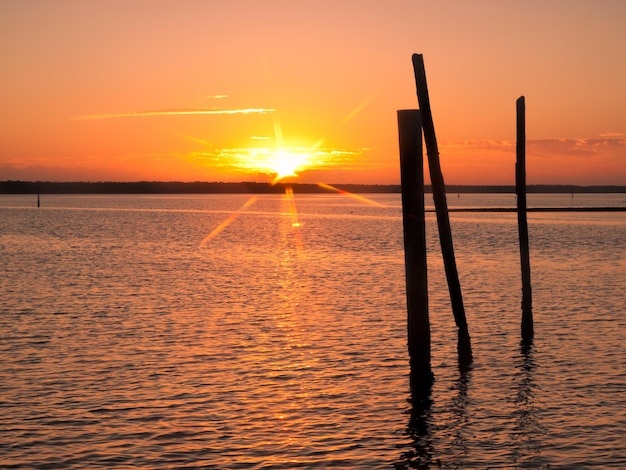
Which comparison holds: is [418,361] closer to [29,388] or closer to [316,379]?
[316,379]

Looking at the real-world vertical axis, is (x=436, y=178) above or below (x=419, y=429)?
above

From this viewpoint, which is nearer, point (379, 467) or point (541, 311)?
point (379, 467)

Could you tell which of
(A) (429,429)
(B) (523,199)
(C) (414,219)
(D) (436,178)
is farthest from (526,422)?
(B) (523,199)

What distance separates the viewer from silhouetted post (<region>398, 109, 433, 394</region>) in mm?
16312

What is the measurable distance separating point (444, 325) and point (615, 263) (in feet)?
97.5

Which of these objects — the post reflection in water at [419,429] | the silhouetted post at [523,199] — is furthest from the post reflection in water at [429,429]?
the silhouetted post at [523,199]

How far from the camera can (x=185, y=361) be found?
20312 mm

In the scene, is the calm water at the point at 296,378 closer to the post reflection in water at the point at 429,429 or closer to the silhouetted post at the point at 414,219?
the post reflection in water at the point at 429,429

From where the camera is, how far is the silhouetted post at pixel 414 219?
16.3 metres

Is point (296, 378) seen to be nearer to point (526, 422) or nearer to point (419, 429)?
point (419, 429)

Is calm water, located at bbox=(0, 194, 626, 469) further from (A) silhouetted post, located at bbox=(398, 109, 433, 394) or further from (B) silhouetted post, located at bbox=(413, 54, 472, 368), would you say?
(B) silhouetted post, located at bbox=(413, 54, 472, 368)

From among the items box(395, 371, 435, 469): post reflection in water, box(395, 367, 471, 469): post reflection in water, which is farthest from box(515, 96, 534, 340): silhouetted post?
box(395, 371, 435, 469): post reflection in water

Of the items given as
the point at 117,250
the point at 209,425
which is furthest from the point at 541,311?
the point at 117,250

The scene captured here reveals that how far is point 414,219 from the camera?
1648 cm
